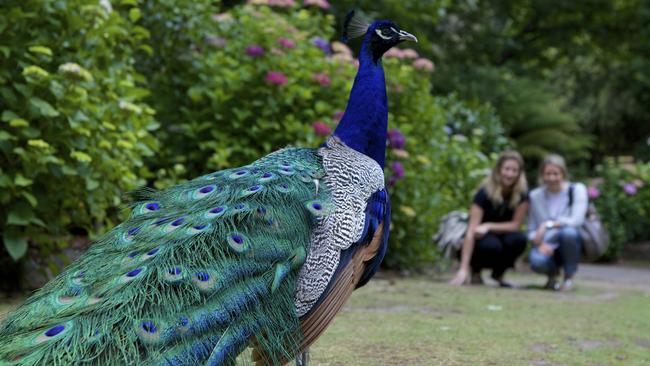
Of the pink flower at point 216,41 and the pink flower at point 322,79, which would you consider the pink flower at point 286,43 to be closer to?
the pink flower at point 322,79

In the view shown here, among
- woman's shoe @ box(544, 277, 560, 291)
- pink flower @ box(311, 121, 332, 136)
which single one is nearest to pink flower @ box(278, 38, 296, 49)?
pink flower @ box(311, 121, 332, 136)

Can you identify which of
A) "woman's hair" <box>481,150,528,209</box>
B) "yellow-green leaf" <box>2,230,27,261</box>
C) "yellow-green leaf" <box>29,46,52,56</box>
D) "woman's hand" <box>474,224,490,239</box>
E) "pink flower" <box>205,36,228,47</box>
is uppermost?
"pink flower" <box>205,36,228,47</box>

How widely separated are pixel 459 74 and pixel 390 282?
753cm

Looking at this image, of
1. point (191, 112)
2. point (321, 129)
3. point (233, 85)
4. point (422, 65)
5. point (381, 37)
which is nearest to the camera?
point (381, 37)

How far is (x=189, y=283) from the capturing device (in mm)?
2812

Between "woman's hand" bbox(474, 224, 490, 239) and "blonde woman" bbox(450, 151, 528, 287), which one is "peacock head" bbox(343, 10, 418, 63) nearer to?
"blonde woman" bbox(450, 151, 528, 287)

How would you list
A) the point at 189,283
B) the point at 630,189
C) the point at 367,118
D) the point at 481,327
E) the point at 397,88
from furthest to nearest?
the point at 630,189 → the point at 397,88 → the point at 481,327 → the point at 367,118 → the point at 189,283

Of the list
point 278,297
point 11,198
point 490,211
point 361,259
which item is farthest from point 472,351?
point 490,211

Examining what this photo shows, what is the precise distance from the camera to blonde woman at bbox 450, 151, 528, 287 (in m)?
7.68

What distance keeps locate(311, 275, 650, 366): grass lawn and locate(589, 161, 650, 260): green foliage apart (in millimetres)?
4370

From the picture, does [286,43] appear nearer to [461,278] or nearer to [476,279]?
[461,278]

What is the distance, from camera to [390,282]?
740cm

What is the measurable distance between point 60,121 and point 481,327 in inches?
111

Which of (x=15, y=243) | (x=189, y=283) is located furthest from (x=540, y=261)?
(x=189, y=283)
